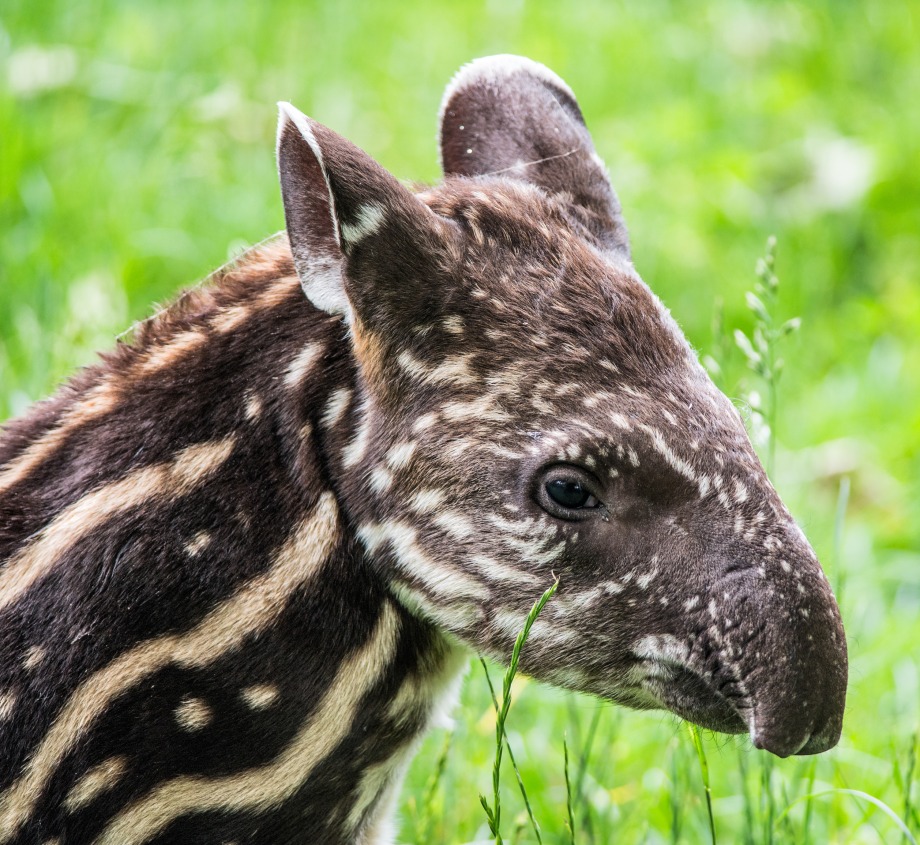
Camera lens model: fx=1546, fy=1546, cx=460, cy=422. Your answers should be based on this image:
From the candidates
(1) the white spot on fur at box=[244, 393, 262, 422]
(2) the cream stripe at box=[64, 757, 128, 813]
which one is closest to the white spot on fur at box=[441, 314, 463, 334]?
(1) the white spot on fur at box=[244, 393, 262, 422]

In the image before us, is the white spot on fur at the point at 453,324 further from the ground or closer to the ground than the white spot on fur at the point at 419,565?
further from the ground

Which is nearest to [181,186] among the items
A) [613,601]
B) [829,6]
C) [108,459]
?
[108,459]

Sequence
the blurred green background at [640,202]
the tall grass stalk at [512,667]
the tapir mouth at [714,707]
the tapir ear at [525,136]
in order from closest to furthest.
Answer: the tall grass stalk at [512,667], the tapir mouth at [714,707], the tapir ear at [525,136], the blurred green background at [640,202]

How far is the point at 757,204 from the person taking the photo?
27.1 feet

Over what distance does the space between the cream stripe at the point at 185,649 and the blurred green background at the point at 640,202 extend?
94 centimetres

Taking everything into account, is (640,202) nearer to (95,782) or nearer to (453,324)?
(453,324)

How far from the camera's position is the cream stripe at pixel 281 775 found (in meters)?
3.16

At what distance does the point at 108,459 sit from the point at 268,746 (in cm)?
68

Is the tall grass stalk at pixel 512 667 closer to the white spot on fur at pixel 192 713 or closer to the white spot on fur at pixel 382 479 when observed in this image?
the white spot on fur at pixel 382 479

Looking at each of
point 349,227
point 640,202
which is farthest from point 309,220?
point 640,202

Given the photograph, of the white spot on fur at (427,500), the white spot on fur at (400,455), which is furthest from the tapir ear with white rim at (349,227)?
the white spot on fur at (427,500)

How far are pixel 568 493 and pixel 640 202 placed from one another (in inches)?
198

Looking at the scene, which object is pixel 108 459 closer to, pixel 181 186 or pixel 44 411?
pixel 44 411

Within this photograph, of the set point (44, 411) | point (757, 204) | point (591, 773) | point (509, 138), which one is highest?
point (757, 204)
